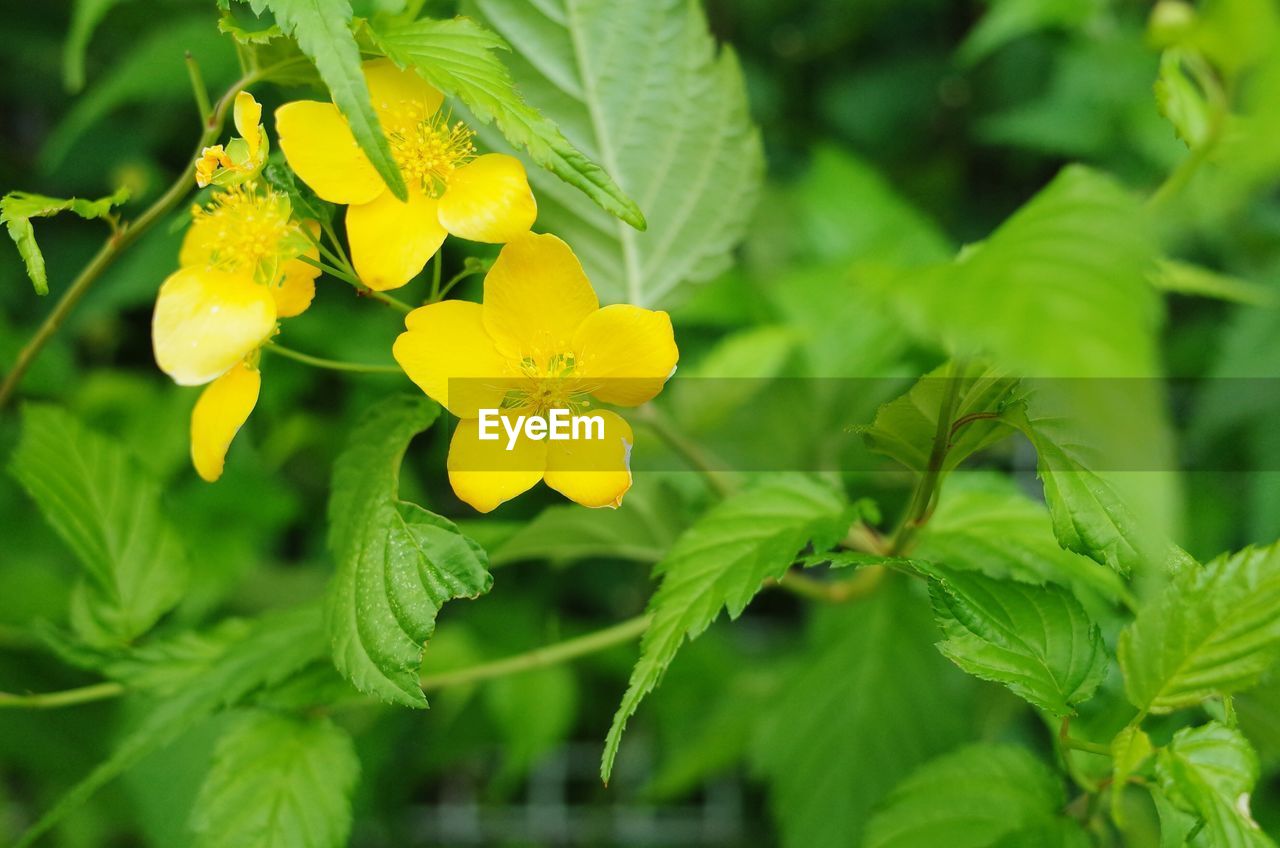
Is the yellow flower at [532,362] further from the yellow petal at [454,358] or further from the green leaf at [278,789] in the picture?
the green leaf at [278,789]

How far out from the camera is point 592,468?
344mm

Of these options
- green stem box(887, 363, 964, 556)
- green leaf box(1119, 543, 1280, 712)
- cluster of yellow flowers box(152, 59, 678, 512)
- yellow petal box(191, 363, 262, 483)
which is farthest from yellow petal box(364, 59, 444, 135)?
green leaf box(1119, 543, 1280, 712)

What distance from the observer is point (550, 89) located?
17.5 inches

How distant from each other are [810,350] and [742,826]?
0.54 meters

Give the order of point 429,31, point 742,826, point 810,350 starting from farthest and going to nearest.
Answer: point 742,826, point 810,350, point 429,31

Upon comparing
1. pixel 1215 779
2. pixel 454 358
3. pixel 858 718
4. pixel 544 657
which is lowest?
pixel 858 718

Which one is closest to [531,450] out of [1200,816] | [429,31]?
[429,31]

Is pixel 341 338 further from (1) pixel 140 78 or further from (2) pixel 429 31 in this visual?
(2) pixel 429 31

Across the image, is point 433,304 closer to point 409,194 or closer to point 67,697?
point 409,194

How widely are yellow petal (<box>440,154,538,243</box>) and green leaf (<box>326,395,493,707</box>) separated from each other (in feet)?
0.22

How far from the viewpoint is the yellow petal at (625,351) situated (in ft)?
1.11

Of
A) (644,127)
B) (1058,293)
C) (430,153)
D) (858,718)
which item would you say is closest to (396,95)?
(430,153)

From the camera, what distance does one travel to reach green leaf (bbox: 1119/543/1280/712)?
0.32 m

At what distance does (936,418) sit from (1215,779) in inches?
5.7
